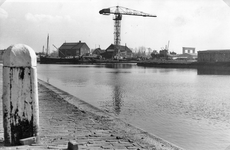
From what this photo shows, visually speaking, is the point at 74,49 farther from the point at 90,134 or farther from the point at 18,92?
the point at 18,92

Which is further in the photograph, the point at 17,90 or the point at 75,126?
the point at 75,126

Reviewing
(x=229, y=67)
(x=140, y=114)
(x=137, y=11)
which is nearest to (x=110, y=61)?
(x=137, y=11)

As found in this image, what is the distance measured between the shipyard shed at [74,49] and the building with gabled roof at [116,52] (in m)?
14.0

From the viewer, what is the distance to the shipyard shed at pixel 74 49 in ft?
402

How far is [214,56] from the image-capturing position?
67.9m

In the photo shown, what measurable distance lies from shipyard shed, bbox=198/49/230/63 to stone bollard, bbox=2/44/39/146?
67.9 meters

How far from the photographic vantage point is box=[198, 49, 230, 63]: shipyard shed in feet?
213

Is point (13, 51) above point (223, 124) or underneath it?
above

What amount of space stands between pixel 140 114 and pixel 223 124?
2657 mm

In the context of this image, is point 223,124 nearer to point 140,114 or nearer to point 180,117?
point 180,117

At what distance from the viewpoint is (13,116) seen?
351 centimetres

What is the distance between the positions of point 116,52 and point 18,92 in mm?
96967

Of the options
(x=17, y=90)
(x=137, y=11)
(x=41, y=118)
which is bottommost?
(x=41, y=118)

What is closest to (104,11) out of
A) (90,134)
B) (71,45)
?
(71,45)
